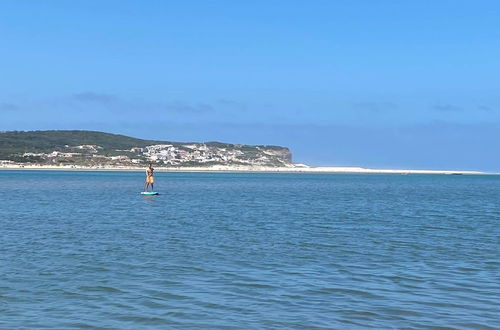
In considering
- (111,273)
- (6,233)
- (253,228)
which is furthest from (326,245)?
(6,233)

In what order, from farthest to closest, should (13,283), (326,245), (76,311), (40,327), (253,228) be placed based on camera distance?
(253,228), (326,245), (13,283), (76,311), (40,327)

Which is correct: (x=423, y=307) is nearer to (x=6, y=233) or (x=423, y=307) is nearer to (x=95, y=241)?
(x=95, y=241)

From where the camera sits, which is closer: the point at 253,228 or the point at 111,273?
the point at 111,273

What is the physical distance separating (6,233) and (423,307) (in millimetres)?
17639

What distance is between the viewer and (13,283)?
15156mm

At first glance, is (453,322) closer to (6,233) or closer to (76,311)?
(76,311)

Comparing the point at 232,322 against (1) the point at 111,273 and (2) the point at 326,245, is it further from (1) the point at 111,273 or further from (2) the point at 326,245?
(2) the point at 326,245

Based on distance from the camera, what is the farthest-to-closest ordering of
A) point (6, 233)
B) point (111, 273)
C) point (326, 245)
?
point (6, 233)
point (326, 245)
point (111, 273)

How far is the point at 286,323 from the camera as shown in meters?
12.1

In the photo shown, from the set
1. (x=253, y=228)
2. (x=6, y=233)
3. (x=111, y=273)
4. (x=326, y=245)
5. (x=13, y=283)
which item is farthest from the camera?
(x=253, y=228)

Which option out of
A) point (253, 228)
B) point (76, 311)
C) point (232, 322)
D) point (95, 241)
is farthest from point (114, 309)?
point (253, 228)

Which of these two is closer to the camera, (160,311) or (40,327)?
(40,327)

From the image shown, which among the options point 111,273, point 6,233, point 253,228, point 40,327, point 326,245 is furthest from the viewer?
point 253,228

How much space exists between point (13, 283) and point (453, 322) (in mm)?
9699
